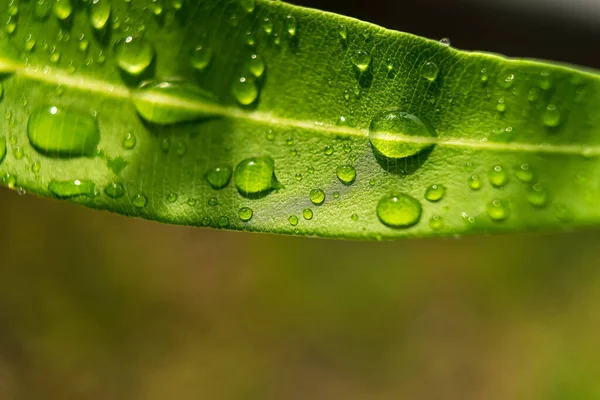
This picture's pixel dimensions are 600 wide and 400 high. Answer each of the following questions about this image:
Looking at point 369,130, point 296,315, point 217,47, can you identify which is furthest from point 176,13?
point 296,315

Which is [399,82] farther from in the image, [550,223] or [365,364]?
[365,364]

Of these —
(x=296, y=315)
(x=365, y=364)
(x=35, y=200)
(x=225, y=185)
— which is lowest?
(x=365, y=364)

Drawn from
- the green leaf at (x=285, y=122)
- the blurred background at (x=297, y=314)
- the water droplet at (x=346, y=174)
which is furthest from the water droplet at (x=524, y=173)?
the blurred background at (x=297, y=314)

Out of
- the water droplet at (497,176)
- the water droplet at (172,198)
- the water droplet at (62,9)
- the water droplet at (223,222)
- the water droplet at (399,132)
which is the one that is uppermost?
the water droplet at (62,9)

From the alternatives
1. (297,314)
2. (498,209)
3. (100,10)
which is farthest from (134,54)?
(297,314)

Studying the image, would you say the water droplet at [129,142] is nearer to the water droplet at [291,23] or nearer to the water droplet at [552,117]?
the water droplet at [291,23]

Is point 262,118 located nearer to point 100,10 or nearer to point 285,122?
point 285,122

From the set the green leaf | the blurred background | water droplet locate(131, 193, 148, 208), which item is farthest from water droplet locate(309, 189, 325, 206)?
the blurred background
